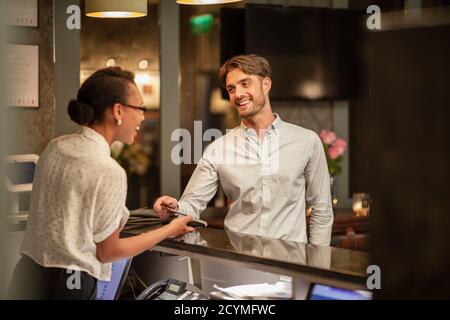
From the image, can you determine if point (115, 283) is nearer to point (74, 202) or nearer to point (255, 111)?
point (74, 202)

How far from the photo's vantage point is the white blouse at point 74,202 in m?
1.93

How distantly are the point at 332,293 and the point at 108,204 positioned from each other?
56cm

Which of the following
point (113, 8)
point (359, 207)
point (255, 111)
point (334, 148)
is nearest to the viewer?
point (113, 8)

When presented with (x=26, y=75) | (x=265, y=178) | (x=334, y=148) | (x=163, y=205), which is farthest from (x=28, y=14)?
(x=334, y=148)

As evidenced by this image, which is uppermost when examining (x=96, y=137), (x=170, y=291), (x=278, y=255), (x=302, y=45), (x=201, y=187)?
(x=302, y=45)

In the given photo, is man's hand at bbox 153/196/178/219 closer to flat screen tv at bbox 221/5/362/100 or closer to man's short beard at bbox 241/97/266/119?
man's short beard at bbox 241/97/266/119

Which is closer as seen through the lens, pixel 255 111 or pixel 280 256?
pixel 280 256

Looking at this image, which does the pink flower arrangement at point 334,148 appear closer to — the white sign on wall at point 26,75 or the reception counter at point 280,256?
the reception counter at point 280,256

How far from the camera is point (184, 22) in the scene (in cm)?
467

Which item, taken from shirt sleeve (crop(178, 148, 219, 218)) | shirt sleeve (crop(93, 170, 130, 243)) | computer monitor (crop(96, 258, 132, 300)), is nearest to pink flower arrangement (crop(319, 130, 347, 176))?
shirt sleeve (crop(178, 148, 219, 218))

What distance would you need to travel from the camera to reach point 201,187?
2.64 m

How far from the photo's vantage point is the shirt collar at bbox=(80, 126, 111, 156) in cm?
197

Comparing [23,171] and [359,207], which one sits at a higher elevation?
[23,171]
